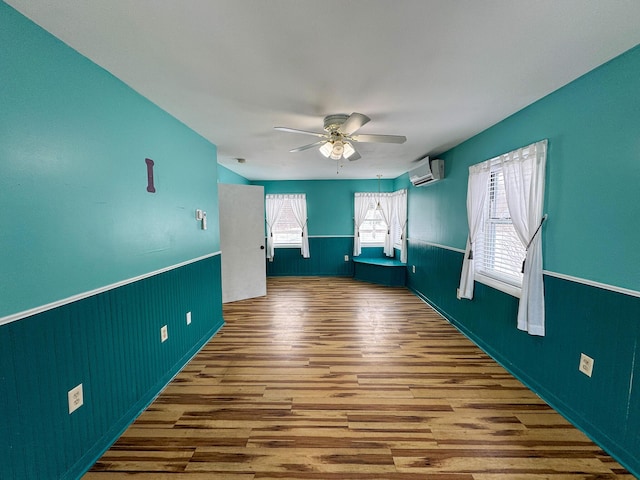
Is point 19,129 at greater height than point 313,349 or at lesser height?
greater

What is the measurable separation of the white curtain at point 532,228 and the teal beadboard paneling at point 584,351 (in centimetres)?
8

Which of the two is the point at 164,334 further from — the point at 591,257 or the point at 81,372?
the point at 591,257

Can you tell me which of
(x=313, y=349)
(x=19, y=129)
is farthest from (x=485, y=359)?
(x=19, y=129)

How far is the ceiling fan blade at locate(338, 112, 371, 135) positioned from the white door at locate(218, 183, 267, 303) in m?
2.66

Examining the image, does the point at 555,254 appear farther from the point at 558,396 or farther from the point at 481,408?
the point at 481,408

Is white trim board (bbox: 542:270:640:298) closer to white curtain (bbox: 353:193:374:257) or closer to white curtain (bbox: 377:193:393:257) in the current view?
white curtain (bbox: 377:193:393:257)

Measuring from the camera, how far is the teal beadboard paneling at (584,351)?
1.54 m

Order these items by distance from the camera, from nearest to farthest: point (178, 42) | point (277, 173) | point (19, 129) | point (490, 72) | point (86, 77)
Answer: point (19, 129)
point (178, 42)
point (86, 77)
point (490, 72)
point (277, 173)

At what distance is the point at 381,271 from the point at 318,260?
1.65m

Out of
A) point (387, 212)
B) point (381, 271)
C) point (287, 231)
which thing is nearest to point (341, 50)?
point (381, 271)

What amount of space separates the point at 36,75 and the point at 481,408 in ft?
11.3

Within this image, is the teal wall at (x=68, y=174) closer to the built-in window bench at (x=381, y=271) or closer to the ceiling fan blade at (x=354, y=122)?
the ceiling fan blade at (x=354, y=122)

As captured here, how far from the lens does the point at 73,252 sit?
1.47 metres

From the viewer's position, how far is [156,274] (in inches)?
86.7
